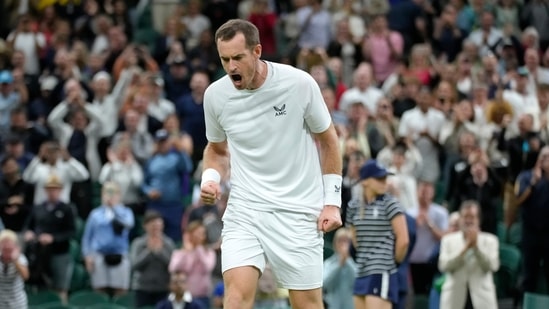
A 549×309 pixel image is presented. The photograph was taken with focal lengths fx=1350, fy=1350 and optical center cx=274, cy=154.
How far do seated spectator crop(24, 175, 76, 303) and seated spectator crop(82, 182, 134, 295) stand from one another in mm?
233

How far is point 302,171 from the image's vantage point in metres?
8.15

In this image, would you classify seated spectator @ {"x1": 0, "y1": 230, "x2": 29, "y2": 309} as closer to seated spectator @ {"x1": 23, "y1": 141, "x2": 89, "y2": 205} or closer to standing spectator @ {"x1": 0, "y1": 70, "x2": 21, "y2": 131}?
seated spectator @ {"x1": 23, "y1": 141, "x2": 89, "y2": 205}

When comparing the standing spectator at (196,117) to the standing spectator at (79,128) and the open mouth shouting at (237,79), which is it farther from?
the open mouth shouting at (237,79)

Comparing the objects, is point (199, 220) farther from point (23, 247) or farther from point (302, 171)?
point (302, 171)

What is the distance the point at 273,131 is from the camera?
26.4ft

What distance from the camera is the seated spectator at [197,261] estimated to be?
49.8ft

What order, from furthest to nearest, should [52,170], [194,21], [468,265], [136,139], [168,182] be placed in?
[194,21] < [136,139] < [168,182] < [52,170] < [468,265]

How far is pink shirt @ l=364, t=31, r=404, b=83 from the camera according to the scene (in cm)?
1988

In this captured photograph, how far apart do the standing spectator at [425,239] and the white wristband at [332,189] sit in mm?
7299

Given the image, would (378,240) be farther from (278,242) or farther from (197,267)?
(197,267)

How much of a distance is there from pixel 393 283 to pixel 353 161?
421cm

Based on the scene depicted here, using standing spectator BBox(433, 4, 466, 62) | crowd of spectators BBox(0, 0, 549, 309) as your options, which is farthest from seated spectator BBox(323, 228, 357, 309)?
standing spectator BBox(433, 4, 466, 62)

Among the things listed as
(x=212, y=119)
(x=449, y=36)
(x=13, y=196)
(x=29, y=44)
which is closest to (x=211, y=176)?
(x=212, y=119)

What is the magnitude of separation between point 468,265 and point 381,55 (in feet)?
22.4
